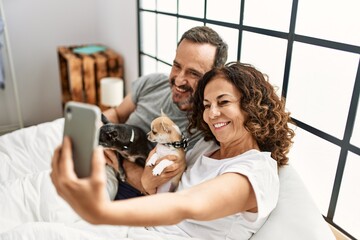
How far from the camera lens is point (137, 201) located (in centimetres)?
63

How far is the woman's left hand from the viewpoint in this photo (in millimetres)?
527

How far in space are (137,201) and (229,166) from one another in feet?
1.46

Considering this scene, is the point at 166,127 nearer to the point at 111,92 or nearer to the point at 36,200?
the point at 36,200

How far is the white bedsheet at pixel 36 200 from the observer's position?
1.14 m

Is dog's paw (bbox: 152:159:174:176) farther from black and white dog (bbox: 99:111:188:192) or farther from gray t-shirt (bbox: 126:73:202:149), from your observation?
gray t-shirt (bbox: 126:73:202:149)

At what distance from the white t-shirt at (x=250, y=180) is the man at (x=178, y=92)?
0.11 metres

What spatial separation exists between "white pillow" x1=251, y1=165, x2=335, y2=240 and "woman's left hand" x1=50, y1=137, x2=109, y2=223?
68cm

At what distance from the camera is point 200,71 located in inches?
56.7

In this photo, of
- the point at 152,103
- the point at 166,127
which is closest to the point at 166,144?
→ the point at 166,127

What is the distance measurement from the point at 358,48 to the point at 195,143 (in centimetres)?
75

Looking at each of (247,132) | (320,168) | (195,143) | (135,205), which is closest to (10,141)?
(195,143)

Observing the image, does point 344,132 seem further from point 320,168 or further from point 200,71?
point 200,71

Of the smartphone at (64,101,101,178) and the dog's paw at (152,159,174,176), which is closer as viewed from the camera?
the smartphone at (64,101,101,178)

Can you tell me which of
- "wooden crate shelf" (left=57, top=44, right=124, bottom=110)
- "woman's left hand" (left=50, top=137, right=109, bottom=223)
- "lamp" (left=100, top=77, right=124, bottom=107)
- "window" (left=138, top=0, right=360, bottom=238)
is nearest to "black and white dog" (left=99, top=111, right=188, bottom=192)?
"window" (left=138, top=0, right=360, bottom=238)
